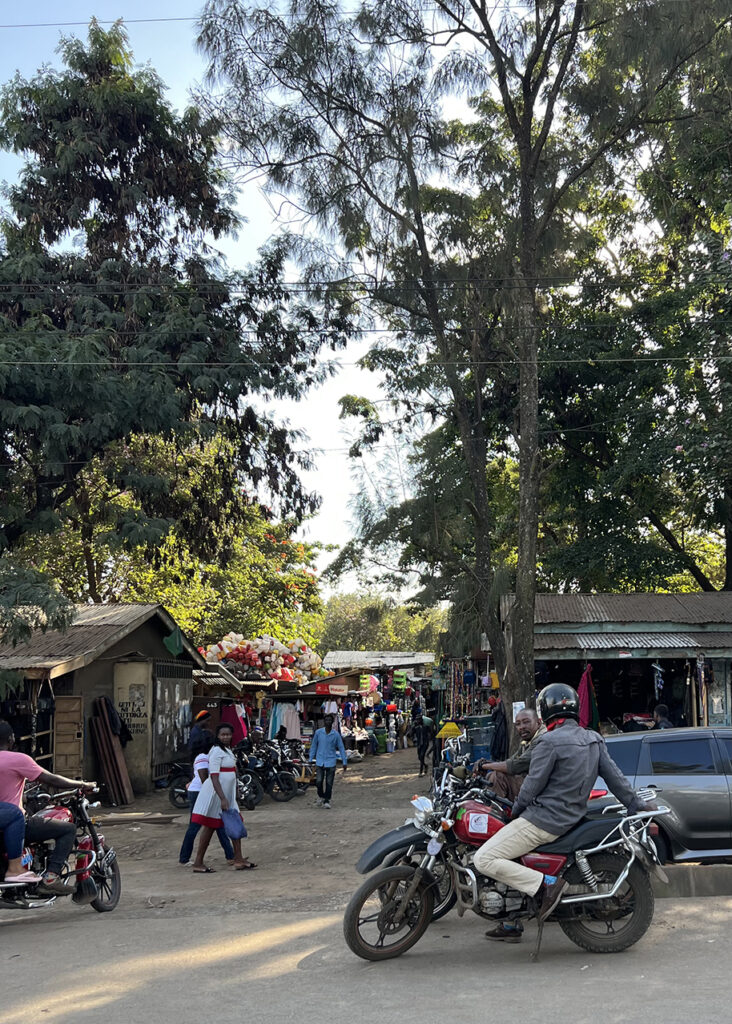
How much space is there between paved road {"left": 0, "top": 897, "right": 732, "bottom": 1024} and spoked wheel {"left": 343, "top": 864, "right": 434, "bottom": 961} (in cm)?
12

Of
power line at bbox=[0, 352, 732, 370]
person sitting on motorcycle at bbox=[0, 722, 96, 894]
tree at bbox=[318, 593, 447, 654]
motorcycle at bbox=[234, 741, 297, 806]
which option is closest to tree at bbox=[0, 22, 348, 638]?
power line at bbox=[0, 352, 732, 370]

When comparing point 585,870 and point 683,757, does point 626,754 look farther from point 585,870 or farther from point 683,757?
point 585,870

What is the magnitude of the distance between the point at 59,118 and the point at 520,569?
40.4ft

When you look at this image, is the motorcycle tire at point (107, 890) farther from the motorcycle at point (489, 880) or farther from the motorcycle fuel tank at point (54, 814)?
the motorcycle at point (489, 880)

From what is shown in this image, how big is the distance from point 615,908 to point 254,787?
12.7 m

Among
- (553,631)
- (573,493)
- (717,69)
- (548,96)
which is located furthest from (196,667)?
(717,69)

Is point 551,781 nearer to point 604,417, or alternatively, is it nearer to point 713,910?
point 713,910

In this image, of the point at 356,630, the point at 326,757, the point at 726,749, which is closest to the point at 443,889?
the point at 726,749

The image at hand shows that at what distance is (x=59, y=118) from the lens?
741 inches

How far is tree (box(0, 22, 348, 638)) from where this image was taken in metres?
16.0

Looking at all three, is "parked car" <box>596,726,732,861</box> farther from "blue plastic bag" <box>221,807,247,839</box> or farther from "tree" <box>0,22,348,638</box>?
"tree" <box>0,22,348,638</box>

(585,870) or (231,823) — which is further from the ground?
(585,870)

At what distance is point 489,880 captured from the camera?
6.16m

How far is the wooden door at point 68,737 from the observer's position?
1714 centimetres
